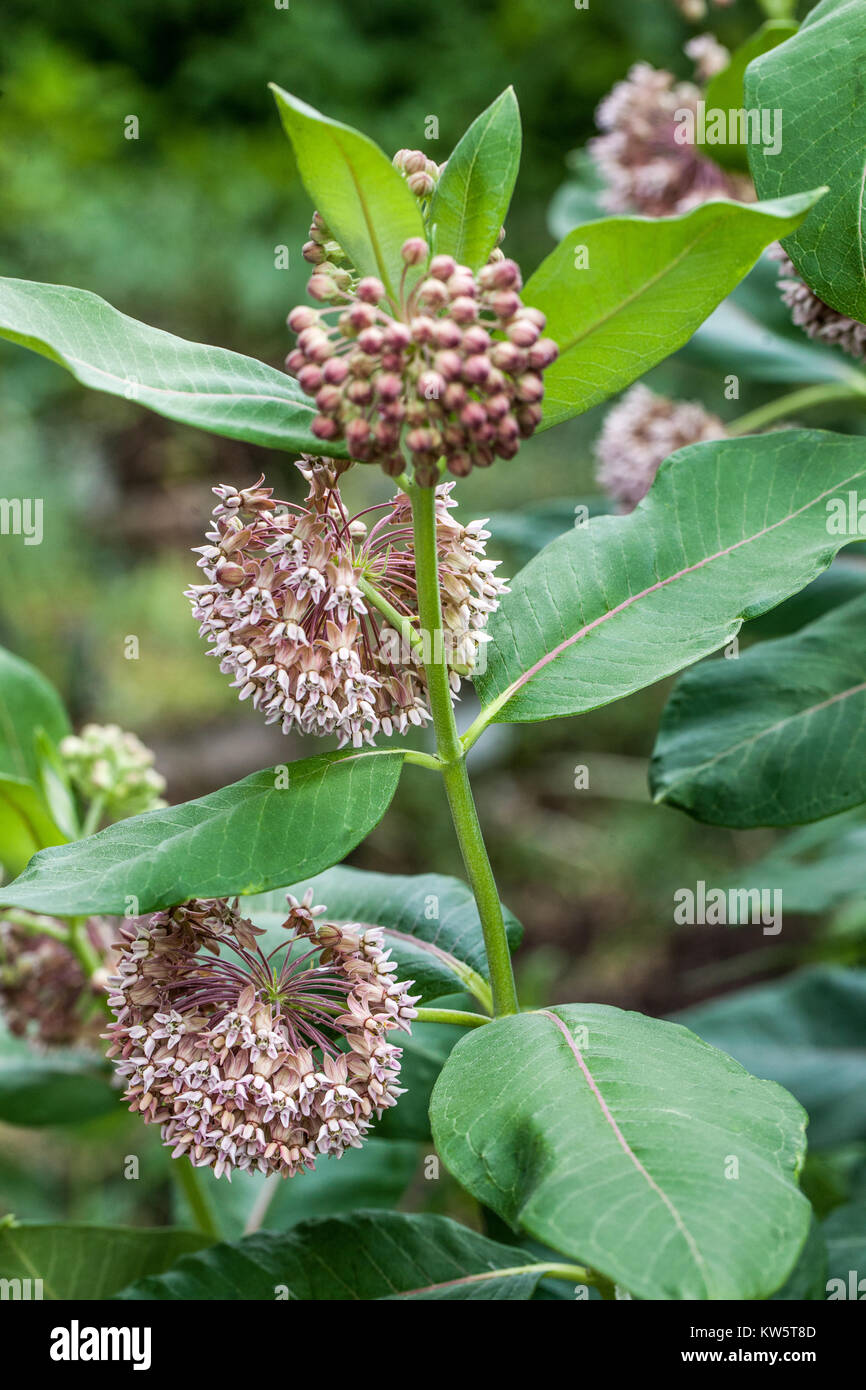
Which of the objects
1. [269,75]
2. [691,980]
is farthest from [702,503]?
[269,75]

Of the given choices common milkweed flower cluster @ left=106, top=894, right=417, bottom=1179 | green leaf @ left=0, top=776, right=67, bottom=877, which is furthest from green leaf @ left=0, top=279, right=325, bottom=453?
green leaf @ left=0, top=776, right=67, bottom=877

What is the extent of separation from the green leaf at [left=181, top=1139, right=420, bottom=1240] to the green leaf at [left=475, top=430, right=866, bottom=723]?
613mm

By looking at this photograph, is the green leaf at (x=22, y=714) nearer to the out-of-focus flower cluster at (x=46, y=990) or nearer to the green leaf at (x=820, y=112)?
the out-of-focus flower cluster at (x=46, y=990)

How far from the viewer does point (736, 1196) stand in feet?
1.65

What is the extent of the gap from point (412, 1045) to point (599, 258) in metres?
0.64

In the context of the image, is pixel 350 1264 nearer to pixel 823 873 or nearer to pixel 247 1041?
pixel 247 1041

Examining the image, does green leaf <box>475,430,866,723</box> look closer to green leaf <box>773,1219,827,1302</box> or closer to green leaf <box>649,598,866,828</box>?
green leaf <box>649,598,866,828</box>

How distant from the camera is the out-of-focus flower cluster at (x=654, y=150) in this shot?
4.17 feet

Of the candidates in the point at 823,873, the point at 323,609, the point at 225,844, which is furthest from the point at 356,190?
the point at 823,873

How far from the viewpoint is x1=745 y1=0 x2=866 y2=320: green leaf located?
26.6 inches

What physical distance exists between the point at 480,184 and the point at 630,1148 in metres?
0.48

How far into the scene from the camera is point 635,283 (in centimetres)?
58

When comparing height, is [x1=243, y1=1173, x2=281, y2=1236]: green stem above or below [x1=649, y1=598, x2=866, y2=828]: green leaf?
below

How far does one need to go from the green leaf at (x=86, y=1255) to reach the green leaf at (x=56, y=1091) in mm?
203
